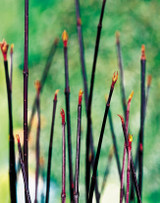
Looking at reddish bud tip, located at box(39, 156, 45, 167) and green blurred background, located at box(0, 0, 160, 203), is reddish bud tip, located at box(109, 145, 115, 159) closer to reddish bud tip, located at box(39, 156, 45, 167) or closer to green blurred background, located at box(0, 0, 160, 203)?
green blurred background, located at box(0, 0, 160, 203)

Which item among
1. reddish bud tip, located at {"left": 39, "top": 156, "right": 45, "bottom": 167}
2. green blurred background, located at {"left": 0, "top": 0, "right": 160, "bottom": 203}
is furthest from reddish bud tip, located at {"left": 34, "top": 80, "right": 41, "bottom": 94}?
reddish bud tip, located at {"left": 39, "top": 156, "right": 45, "bottom": 167}

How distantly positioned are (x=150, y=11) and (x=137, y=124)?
0.22m

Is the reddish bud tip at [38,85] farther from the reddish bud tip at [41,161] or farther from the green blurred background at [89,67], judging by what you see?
the reddish bud tip at [41,161]

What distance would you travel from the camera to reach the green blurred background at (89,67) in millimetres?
600

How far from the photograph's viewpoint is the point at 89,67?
63cm

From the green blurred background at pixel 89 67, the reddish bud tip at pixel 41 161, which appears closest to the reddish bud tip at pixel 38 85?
the green blurred background at pixel 89 67

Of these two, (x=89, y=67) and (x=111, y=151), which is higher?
(x=89, y=67)

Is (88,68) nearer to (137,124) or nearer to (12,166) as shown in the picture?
(137,124)

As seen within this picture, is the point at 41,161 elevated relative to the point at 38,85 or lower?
lower

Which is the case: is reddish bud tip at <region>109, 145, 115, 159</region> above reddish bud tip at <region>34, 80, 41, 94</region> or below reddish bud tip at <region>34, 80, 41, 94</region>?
below

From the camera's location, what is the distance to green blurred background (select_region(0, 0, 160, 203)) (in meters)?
0.60

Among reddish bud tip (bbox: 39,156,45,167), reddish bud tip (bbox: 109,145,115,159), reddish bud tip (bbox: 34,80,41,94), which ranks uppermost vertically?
reddish bud tip (bbox: 34,80,41,94)

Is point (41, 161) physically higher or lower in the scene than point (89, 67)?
lower

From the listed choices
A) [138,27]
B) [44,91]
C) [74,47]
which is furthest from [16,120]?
[138,27]
